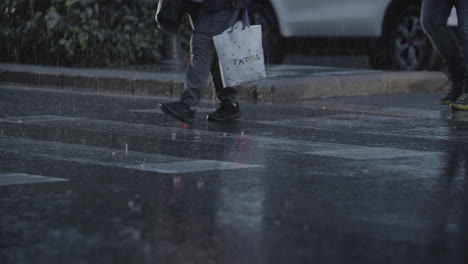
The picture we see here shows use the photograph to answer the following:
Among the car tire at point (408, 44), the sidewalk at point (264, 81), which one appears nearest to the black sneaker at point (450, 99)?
the sidewalk at point (264, 81)

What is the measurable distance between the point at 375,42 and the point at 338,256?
9.82m

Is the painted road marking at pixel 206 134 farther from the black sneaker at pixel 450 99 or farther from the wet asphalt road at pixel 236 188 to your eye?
the black sneaker at pixel 450 99

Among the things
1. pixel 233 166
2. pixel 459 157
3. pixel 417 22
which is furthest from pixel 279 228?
pixel 417 22

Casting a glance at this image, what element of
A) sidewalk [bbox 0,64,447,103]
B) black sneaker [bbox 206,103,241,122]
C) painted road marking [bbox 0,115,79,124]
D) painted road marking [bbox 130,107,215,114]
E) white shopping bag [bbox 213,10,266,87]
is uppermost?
white shopping bag [bbox 213,10,266,87]

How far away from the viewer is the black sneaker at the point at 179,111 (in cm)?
901

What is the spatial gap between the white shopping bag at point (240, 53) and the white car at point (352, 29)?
165 inches

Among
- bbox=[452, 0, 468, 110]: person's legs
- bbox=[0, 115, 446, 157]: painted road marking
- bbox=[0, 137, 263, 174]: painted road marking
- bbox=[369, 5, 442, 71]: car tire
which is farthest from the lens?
bbox=[369, 5, 442, 71]: car tire

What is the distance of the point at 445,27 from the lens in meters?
10.1

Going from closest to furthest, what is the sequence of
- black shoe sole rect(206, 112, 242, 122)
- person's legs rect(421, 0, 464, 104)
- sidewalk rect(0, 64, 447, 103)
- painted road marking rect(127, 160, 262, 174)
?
painted road marking rect(127, 160, 262, 174)
black shoe sole rect(206, 112, 242, 122)
person's legs rect(421, 0, 464, 104)
sidewalk rect(0, 64, 447, 103)

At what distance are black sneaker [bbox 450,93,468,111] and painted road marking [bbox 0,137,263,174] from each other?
3.48 meters

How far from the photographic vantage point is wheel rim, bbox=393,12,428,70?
525 inches

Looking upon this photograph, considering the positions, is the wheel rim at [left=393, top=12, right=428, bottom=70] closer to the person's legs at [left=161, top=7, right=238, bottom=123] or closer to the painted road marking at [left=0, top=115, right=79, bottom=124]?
the person's legs at [left=161, top=7, right=238, bottom=123]

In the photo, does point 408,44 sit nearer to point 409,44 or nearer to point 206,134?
point 409,44

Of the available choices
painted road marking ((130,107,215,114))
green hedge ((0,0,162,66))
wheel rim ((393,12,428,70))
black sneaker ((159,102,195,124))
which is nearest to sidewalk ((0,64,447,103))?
green hedge ((0,0,162,66))
